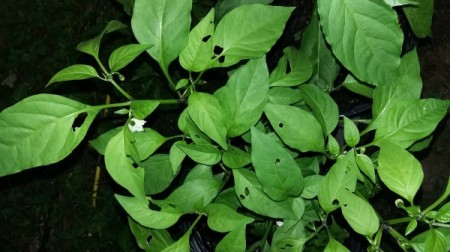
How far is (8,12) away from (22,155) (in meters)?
1.17

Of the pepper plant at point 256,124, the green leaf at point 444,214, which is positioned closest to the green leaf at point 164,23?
the pepper plant at point 256,124

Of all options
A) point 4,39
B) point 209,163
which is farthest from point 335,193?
point 4,39

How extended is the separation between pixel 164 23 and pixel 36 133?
0.91ft

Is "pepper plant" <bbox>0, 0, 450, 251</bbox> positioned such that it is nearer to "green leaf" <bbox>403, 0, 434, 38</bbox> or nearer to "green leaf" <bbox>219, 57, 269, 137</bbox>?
"green leaf" <bbox>219, 57, 269, 137</bbox>

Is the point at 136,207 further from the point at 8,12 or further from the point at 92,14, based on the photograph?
the point at 8,12

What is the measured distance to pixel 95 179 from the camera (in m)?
1.73

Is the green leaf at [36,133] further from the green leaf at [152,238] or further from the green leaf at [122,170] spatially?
the green leaf at [152,238]

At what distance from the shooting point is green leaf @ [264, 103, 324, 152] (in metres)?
0.86

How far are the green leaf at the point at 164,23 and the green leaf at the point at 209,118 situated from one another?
0.32 feet

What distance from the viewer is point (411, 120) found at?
0.88 metres

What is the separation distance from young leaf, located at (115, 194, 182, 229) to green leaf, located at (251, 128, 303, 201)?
0.59 feet

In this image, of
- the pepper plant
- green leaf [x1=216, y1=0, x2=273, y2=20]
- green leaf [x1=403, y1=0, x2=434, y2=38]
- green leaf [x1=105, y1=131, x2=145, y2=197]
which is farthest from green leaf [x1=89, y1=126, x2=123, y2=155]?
green leaf [x1=403, y1=0, x2=434, y2=38]

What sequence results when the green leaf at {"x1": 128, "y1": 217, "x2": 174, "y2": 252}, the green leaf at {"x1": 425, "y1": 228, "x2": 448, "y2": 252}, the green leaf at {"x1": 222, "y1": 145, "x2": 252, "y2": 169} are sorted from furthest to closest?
the green leaf at {"x1": 128, "y1": 217, "x2": 174, "y2": 252} → the green leaf at {"x1": 222, "y1": 145, "x2": 252, "y2": 169} → the green leaf at {"x1": 425, "y1": 228, "x2": 448, "y2": 252}

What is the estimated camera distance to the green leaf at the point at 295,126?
33.7 inches
